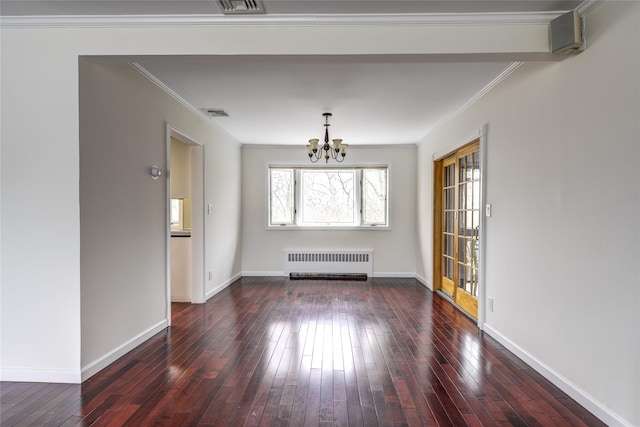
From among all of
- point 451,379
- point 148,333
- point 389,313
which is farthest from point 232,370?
point 389,313

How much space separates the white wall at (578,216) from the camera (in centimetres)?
206

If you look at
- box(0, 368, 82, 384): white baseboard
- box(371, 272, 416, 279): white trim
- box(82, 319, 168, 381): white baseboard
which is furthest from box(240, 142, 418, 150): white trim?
box(0, 368, 82, 384): white baseboard

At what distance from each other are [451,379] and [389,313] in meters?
1.79

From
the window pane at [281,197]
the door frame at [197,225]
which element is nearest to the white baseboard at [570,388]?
the door frame at [197,225]

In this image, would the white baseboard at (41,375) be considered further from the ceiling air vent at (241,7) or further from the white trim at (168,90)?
the ceiling air vent at (241,7)

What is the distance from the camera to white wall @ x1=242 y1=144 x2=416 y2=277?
276 inches

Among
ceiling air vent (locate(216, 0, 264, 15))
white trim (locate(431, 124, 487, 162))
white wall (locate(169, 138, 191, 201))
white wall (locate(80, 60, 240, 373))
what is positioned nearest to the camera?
ceiling air vent (locate(216, 0, 264, 15))

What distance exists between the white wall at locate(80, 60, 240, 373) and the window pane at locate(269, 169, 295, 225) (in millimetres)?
3064

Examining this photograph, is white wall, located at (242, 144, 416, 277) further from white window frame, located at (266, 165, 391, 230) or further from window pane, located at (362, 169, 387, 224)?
window pane, located at (362, 169, 387, 224)

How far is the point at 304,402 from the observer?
239 centimetres

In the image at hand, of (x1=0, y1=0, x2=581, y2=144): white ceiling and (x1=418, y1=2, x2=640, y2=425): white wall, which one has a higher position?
(x1=0, y1=0, x2=581, y2=144): white ceiling

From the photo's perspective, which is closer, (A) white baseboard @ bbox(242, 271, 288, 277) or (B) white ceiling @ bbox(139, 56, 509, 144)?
(B) white ceiling @ bbox(139, 56, 509, 144)

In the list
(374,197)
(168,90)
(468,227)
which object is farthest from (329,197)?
(168,90)

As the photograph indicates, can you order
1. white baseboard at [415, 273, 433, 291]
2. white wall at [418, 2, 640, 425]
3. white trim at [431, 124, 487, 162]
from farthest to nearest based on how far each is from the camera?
Answer: 1. white baseboard at [415, 273, 433, 291]
2. white trim at [431, 124, 487, 162]
3. white wall at [418, 2, 640, 425]
